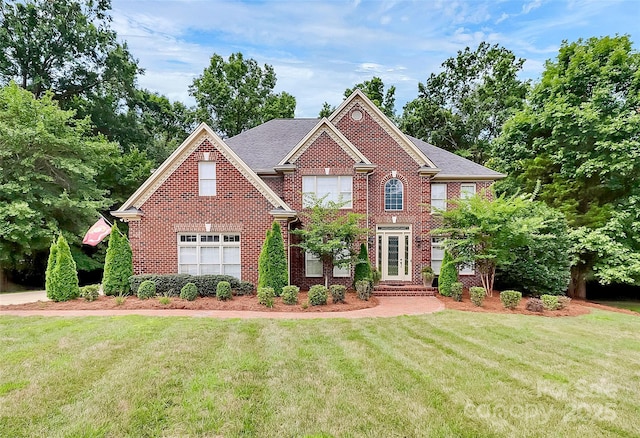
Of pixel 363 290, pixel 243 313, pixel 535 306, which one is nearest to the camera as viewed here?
pixel 243 313

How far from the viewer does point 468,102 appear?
2914cm

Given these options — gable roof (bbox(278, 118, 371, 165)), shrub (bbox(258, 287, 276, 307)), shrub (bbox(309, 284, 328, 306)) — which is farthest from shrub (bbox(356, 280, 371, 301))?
gable roof (bbox(278, 118, 371, 165))

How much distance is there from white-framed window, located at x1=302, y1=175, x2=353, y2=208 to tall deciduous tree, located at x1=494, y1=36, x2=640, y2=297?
10.4 meters

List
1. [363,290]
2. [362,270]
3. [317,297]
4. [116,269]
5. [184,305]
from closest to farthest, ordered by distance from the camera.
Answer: [184,305] → [317,297] → [116,269] → [363,290] → [362,270]

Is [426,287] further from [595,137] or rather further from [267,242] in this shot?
[595,137]

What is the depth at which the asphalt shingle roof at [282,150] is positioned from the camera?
15117 millimetres

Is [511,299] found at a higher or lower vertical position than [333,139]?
lower


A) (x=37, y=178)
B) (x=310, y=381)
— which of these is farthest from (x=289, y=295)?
(x=37, y=178)

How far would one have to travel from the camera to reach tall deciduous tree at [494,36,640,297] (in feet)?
45.5

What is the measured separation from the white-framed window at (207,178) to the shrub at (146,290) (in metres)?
3.77

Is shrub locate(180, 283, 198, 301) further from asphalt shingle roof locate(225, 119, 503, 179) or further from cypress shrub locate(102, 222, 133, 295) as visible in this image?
asphalt shingle roof locate(225, 119, 503, 179)

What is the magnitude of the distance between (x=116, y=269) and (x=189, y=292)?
122 inches

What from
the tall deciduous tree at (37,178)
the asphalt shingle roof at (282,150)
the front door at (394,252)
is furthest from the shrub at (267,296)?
the tall deciduous tree at (37,178)

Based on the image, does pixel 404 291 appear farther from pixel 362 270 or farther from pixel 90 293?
pixel 90 293
